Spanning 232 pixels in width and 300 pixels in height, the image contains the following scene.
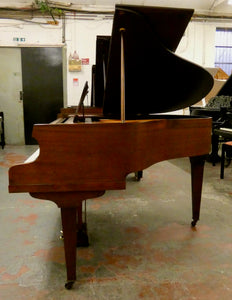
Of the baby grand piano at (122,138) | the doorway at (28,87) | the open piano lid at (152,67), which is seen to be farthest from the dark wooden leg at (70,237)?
the doorway at (28,87)

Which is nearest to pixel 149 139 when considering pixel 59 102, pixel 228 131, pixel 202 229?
pixel 202 229

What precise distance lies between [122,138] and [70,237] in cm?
58

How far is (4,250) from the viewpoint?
73.1 inches

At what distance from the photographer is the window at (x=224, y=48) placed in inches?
264

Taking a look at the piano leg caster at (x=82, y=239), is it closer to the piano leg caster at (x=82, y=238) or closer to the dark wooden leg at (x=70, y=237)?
the piano leg caster at (x=82, y=238)

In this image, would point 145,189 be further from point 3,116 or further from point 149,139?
point 3,116

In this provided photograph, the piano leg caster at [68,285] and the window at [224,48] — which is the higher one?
the window at [224,48]

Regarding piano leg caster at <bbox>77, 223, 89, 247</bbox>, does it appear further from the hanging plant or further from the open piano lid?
the hanging plant

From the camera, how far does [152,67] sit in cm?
200

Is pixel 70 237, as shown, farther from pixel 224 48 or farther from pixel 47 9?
pixel 224 48

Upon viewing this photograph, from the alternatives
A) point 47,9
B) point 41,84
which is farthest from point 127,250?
point 47,9

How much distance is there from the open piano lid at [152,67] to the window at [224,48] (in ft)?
17.4

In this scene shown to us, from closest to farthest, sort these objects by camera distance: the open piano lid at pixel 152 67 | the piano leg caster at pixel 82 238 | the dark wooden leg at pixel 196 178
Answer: the open piano lid at pixel 152 67, the piano leg caster at pixel 82 238, the dark wooden leg at pixel 196 178

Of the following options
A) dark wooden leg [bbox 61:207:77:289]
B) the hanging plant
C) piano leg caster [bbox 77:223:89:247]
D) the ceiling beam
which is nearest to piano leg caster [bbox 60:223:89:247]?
piano leg caster [bbox 77:223:89:247]
